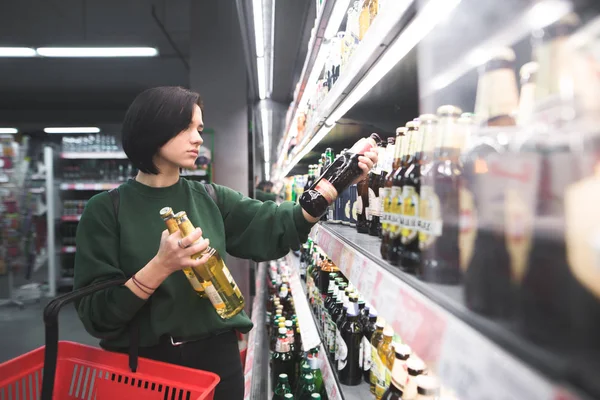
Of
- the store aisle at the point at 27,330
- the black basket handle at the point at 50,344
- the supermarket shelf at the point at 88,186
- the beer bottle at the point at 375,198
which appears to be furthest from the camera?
the supermarket shelf at the point at 88,186

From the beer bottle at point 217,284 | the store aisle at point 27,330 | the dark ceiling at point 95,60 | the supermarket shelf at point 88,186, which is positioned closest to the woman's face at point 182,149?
the beer bottle at point 217,284

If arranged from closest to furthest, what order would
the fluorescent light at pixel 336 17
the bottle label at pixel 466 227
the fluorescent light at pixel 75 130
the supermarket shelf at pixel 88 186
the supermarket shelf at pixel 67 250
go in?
the bottle label at pixel 466 227
the fluorescent light at pixel 336 17
the supermarket shelf at pixel 88 186
the supermarket shelf at pixel 67 250
the fluorescent light at pixel 75 130

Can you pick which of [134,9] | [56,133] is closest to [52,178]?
[134,9]

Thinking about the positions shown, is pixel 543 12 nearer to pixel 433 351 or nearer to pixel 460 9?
pixel 460 9

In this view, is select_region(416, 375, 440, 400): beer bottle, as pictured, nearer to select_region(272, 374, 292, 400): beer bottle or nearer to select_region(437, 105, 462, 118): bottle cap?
select_region(437, 105, 462, 118): bottle cap

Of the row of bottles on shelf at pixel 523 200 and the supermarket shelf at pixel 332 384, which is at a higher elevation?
the row of bottles on shelf at pixel 523 200

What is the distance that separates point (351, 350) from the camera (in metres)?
1.54

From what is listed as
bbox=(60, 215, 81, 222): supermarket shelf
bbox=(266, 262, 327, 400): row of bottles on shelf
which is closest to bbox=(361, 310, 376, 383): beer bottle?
bbox=(266, 262, 327, 400): row of bottles on shelf

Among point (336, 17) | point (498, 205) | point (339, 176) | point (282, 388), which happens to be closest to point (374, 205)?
point (339, 176)

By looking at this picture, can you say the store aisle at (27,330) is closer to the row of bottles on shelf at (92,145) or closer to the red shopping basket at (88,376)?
the row of bottles on shelf at (92,145)

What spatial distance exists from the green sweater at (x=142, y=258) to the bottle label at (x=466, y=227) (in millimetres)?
853

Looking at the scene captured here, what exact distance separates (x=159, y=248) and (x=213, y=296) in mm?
231

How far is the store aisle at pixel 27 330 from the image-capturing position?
13.5ft

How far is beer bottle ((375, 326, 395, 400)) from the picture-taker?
51.5 inches
